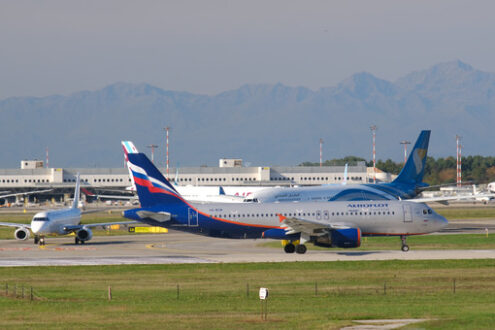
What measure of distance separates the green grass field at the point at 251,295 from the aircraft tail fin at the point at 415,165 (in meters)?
38.3

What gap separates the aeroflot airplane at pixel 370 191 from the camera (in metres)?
84.4

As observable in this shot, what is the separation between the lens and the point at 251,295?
37094 mm

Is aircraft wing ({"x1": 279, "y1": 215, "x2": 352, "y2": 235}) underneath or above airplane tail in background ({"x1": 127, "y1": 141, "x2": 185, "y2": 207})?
underneath

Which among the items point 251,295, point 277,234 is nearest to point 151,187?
point 277,234

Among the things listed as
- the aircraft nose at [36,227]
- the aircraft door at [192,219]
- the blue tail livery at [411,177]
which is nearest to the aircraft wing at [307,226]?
the aircraft door at [192,219]

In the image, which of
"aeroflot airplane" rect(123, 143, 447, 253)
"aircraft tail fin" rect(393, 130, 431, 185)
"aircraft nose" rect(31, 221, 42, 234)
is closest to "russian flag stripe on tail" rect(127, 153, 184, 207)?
"aeroflot airplane" rect(123, 143, 447, 253)

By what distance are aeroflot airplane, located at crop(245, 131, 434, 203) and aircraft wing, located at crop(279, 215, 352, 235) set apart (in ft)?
89.5

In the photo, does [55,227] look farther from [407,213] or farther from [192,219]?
[407,213]

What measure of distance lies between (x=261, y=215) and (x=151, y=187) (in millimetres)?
7834

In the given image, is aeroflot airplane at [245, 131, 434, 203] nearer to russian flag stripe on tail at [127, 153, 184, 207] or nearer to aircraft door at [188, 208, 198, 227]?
aircraft door at [188, 208, 198, 227]

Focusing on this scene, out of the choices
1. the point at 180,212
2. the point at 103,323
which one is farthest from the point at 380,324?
the point at 180,212

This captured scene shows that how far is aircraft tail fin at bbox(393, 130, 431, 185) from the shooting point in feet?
287

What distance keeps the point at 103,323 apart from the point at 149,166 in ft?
94.5

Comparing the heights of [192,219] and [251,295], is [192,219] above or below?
above
